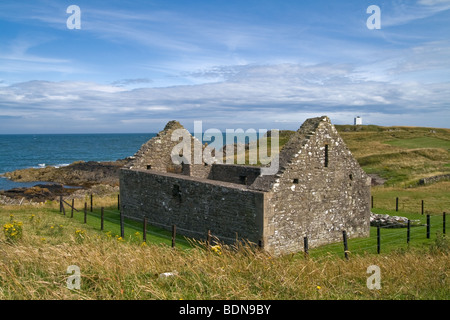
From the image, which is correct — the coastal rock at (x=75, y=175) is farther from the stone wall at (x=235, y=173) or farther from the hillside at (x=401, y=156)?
the hillside at (x=401, y=156)

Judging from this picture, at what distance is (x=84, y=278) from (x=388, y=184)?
106 ft

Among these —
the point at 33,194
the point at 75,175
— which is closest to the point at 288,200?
the point at 33,194

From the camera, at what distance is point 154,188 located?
53.2ft

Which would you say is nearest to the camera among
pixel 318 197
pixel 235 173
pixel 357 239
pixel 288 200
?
pixel 288 200

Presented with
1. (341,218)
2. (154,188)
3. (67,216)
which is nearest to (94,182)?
(67,216)

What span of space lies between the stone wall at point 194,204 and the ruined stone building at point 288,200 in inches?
1.3

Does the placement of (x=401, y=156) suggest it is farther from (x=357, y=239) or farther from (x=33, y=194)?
(x=33, y=194)

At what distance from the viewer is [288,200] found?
12055 mm

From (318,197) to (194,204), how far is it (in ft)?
15.6

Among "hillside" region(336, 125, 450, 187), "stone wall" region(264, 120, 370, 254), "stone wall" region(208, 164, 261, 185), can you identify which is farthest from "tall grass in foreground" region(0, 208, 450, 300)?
"hillside" region(336, 125, 450, 187)

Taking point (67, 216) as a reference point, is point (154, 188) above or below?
above

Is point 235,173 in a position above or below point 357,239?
above

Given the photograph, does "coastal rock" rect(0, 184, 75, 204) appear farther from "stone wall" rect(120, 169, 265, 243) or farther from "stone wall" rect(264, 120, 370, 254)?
"stone wall" rect(264, 120, 370, 254)
